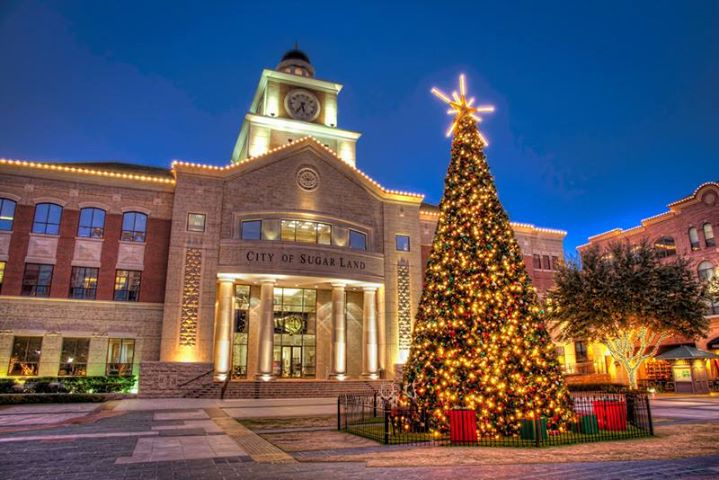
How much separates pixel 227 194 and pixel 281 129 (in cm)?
1017

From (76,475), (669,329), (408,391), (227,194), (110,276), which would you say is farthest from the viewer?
(227,194)

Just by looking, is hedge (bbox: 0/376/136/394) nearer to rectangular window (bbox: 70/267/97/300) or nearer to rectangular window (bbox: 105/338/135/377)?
rectangular window (bbox: 105/338/135/377)

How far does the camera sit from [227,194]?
3138 centimetres

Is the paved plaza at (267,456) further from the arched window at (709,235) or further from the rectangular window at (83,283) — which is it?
the arched window at (709,235)

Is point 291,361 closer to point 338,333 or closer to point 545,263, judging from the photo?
point 338,333

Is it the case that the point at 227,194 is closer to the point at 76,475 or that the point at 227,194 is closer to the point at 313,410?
the point at 313,410

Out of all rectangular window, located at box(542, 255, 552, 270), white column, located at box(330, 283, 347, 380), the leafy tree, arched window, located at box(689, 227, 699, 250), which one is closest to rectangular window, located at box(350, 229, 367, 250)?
white column, located at box(330, 283, 347, 380)

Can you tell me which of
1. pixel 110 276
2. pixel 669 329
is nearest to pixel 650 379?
pixel 669 329

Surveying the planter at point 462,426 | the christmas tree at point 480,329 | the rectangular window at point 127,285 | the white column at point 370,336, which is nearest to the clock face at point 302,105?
the white column at point 370,336

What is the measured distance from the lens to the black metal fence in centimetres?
1106

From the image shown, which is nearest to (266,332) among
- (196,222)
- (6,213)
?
(196,222)

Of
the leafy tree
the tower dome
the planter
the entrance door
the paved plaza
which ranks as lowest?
the paved plaza

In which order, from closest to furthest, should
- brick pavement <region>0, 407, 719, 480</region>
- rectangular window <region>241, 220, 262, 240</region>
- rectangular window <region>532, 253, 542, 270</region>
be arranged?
1. brick pavement <region>0, 407, 719, 480</region>
2. rectangular window <region>241, 220, 262, 240</region>
3. rectangular window <region>532, 253, 542, 270</region>

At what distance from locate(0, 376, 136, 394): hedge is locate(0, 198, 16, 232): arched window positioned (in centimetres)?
918
